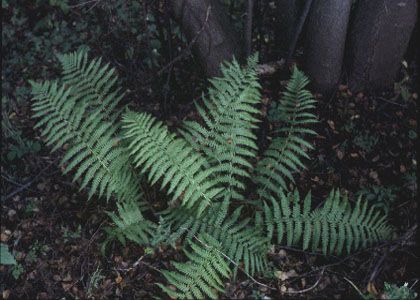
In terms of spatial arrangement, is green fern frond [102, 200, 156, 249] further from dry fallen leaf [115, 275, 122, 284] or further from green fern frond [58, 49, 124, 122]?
green fern frond [58, 49, 124, 122]

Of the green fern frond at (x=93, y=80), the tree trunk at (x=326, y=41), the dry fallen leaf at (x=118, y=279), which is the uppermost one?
the tree trunk at (x=326, y=41)

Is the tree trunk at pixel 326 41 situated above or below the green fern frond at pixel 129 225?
above

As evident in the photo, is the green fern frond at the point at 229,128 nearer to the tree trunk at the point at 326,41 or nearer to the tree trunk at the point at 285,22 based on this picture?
the tree trunk at the point at 326,41

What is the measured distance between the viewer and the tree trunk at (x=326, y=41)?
3.15m

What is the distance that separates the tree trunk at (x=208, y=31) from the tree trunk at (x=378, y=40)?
1.10 meters

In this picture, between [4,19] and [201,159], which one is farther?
[4,19]

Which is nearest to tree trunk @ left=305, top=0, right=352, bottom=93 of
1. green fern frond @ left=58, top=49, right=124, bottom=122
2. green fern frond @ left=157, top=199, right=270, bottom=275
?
green fern frond @ left=157, top=199, right=270, bottom=275

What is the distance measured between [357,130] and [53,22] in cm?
409

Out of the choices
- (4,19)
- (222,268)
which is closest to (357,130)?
(222,268)

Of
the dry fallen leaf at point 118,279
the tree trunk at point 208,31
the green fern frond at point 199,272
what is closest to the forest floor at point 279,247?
the dry fallen leaf at point 118,279

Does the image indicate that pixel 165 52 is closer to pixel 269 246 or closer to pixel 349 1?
pixel 349 1

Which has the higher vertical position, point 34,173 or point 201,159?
point 201,159

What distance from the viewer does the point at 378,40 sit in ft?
10.6

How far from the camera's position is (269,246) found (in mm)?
2701
